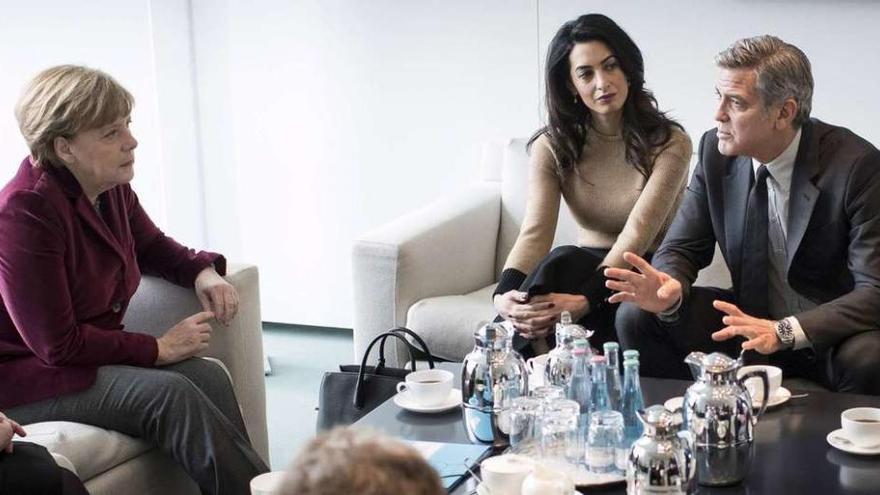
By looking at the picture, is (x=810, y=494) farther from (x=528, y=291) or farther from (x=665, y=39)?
(x=665, y=39)

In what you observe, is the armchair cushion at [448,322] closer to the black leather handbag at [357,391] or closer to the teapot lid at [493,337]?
the black leather handbag at [357,391]

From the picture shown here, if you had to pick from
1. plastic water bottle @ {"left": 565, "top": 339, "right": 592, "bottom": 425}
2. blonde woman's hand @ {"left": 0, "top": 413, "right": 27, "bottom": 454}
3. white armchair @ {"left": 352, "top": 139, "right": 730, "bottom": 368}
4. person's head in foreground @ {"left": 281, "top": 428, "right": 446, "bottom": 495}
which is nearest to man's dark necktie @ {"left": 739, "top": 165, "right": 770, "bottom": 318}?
white armchair @ {"left": 352, "top": 139, "right": 730, "bottom": 368}

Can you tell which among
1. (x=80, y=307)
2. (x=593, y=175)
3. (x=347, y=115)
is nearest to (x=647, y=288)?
(x=593, y=175)

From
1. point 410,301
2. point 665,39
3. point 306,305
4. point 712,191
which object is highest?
point 665,39

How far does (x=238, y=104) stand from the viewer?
449cm

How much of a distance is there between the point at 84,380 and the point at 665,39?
6.63 ft

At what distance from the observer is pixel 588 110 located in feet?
10.6

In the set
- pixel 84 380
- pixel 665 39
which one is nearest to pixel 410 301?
pixel 84 380

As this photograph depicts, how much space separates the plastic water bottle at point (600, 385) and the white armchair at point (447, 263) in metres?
1.01

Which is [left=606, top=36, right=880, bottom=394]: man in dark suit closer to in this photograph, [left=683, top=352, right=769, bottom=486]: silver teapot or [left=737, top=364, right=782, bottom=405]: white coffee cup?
[left=737, top=364, right=782, bottom=405]: white coffee cup

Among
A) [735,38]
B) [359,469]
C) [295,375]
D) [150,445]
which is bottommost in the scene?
[295,375]

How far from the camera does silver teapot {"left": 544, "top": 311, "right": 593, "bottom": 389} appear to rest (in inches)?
87.3

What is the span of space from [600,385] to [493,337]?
20 cm

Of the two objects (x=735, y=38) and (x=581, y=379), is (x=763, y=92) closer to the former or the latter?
(x=581, y=379)
